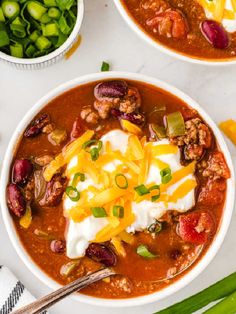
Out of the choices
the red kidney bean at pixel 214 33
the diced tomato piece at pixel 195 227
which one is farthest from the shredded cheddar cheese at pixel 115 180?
the red kidney bean at pixel 214 33

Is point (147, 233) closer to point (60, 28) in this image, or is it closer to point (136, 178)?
point (136, 178)

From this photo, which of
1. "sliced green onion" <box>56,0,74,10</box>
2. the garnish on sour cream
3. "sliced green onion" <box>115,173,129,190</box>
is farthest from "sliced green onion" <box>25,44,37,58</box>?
"sliced green onion" <box>115,173,129,190</box>

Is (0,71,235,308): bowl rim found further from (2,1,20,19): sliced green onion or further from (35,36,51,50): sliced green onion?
(2,1,20,19): sliced green onion

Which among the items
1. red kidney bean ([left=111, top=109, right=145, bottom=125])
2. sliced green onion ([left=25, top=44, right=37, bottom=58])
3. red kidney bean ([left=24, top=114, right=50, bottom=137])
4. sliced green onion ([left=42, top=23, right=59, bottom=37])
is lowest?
red kidney bean ([left=111, top=109, right=145, bottom=125])

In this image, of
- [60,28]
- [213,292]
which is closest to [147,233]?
[213,292]

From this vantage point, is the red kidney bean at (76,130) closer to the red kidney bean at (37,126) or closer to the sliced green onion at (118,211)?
the red kidney bean at (37,126)

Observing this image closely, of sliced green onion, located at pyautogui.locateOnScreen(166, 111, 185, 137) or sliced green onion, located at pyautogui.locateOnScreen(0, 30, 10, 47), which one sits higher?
sliced green onion, located at pyautogui.locateOnScreen(0, 30, 10, 47)

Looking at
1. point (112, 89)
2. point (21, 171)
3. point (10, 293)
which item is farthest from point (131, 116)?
point (10, 293)
